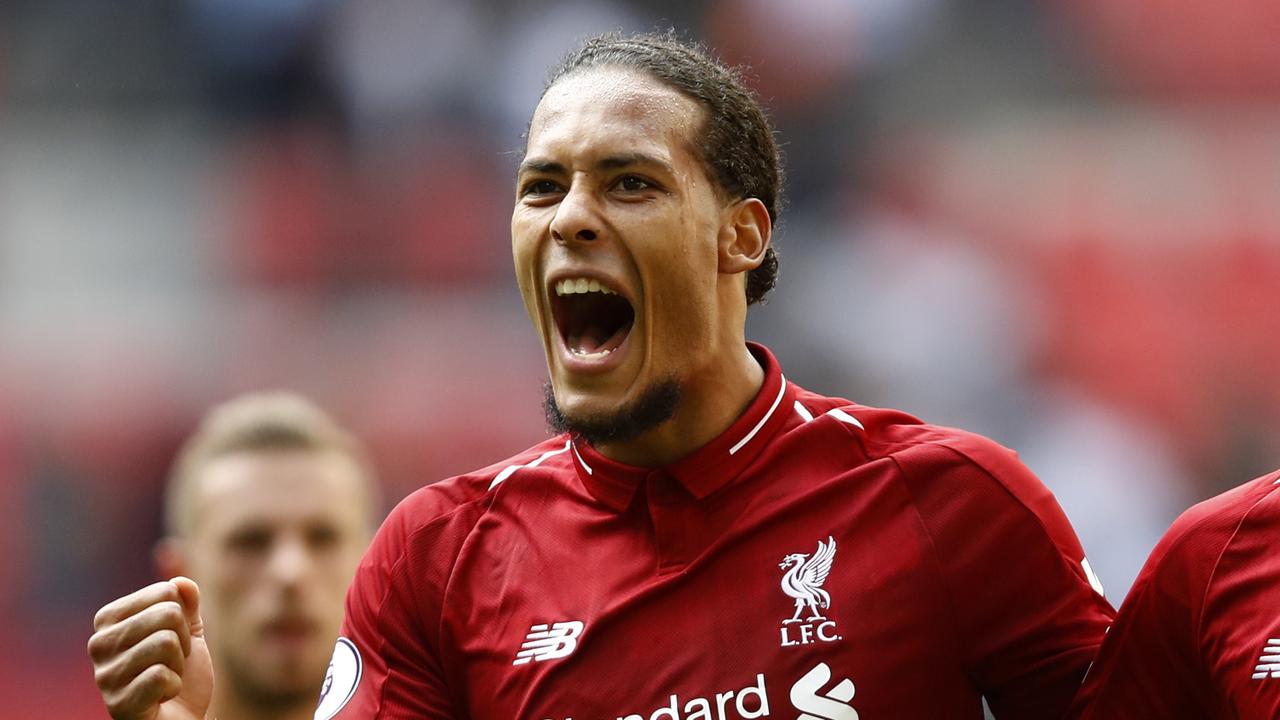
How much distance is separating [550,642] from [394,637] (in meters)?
0.30

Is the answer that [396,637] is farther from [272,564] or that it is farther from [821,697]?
[272,564]

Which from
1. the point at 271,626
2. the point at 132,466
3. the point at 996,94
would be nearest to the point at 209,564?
the point at 271,626

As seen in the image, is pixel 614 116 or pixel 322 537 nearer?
pixel 614 116

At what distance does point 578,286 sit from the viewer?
3041mm

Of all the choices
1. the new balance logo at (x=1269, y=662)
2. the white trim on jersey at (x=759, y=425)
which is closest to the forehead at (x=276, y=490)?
the white trim on jersey at (x=759, y=425)

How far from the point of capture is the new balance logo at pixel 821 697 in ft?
8.97

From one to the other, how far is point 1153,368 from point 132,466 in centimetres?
560

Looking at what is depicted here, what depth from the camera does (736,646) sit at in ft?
9.28

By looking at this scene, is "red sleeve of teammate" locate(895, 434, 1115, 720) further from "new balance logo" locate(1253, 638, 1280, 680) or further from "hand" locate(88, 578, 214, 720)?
"hand" locate(88, 578, 214, 720)

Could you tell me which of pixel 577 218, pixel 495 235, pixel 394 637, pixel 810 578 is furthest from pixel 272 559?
pixel 495 235

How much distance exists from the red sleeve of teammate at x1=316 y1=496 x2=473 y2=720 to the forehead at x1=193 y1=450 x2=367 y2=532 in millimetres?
1797

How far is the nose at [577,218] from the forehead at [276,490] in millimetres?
2136

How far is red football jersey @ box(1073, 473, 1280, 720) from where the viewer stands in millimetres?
2680

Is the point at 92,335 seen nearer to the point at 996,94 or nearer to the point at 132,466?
the point at 132,466
